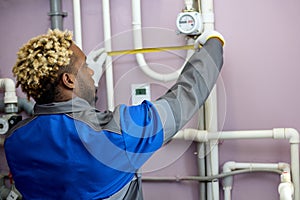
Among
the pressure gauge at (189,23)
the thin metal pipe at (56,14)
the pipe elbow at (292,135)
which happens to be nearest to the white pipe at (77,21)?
the thin metal pipe at (56,14)

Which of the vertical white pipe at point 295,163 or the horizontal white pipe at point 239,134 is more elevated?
the horizontal white pipe at point 239,134

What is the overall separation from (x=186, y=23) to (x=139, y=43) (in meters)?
0.20

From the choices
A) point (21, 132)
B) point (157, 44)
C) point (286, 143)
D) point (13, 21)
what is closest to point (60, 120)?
point (21, 132)

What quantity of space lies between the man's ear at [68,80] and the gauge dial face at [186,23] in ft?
1.68

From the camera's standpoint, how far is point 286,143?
148 cm

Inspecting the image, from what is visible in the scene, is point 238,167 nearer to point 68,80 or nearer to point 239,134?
point 239,134

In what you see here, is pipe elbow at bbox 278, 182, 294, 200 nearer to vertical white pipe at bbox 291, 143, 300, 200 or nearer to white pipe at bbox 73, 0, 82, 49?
vertical white pipe at bbox 291, 143, 300, 200

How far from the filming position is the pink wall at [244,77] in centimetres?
147

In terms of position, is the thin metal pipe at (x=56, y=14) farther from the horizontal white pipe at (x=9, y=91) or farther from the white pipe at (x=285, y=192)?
the white pipe at (x=285, y=192)

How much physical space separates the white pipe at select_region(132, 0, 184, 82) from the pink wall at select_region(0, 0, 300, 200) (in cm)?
3

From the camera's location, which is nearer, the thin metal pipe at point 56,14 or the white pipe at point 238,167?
the white pipe at point 238,167

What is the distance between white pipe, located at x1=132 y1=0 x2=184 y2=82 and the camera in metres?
1.48

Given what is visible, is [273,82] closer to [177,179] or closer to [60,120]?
[177,179]

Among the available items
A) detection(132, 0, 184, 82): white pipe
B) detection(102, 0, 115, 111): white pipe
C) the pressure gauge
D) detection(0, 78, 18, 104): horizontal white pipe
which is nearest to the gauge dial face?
the pressure gauge
